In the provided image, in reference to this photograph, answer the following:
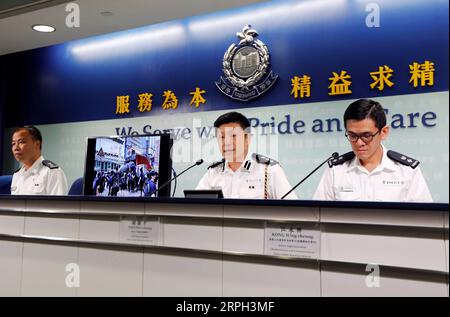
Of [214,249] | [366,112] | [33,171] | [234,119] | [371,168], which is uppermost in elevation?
[234,119]

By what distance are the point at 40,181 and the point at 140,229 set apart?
2035 millimetres

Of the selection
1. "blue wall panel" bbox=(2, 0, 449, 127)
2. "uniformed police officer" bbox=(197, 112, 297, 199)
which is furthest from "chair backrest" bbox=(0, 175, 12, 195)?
"uniformed police officer" bbox=(197, 112, 297, 199)

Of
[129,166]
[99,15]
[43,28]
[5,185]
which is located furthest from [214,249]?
[43,28]

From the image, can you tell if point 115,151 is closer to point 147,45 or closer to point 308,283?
point 308,283

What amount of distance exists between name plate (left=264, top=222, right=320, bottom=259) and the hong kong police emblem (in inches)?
102

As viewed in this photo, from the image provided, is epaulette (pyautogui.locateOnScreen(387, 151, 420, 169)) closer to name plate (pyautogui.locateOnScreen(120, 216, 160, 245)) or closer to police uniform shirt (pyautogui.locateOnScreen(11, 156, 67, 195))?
name plate (pyautogui.locateOnScreen(120, 216, 160, 245))

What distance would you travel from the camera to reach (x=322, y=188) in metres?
3.09

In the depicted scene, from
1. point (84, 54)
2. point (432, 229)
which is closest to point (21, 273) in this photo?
point (432, 229)

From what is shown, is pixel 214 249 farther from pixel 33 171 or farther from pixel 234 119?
pixel 33 171

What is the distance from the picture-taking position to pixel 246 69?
4.44 m

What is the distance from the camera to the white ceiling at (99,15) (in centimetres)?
432

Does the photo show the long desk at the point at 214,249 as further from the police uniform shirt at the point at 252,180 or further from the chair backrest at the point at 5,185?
the chair backrest at the point at 5,185

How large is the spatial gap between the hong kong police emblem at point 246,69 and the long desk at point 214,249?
7.80 feet

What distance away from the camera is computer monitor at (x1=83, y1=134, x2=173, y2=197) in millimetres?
2721
